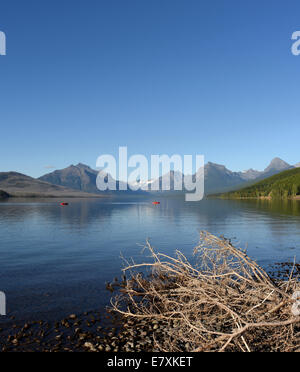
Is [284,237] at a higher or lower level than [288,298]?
lower

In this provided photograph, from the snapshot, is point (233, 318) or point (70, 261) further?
point (70, 261)

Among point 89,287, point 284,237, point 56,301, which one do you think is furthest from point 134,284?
point 284,237

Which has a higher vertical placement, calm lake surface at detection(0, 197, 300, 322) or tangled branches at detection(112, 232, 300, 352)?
tangled branches at detection(112, 232, 300, 352)

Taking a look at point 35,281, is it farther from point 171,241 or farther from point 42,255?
point 171,241

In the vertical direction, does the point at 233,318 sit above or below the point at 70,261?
above

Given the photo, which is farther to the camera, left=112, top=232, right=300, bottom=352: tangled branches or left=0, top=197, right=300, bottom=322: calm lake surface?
left=0, top=197, right=300, bottom=322: calm lake surface

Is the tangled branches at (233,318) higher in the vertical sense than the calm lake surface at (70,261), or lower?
higher

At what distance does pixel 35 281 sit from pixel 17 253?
11295 mm

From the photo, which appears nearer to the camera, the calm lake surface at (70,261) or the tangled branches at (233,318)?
the tangled branches at (233,318)
